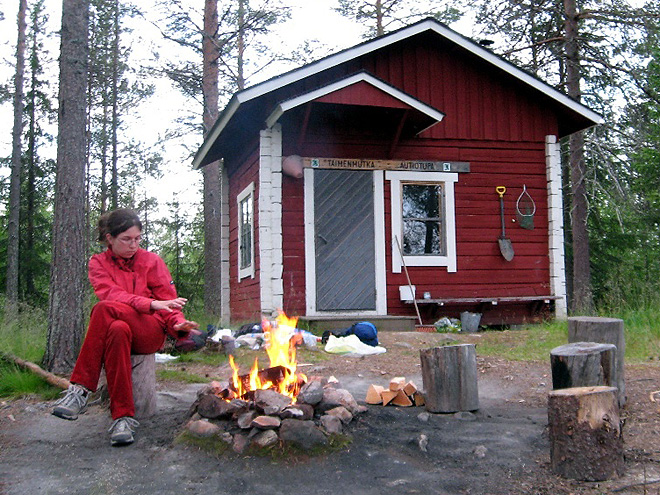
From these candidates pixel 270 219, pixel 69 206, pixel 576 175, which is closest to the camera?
pixel 69 206

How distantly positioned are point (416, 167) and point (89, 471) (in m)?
8.13

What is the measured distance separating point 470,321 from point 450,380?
635 cm

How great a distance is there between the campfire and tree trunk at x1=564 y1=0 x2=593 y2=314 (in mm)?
10946

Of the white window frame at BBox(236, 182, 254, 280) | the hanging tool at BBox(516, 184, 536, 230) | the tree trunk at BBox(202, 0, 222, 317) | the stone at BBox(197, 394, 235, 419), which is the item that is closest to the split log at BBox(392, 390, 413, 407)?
the stone at BBox(197, 394, 235, 419)

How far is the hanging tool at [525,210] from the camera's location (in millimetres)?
11148

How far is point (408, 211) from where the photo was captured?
426 inches

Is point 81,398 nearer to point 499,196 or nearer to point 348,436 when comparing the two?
point 348,436

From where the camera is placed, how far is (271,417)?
3.78 m

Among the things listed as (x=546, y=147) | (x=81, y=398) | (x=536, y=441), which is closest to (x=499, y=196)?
(x=546, y=147)

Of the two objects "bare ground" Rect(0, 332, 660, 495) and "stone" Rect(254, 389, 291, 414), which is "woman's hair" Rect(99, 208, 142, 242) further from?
"stone" Rect(254, 389, 291, 414)

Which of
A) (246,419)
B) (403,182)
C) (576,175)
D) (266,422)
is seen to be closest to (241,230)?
(403,182)

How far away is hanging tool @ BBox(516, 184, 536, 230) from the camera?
36.6ft

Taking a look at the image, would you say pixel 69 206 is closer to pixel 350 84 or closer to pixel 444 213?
pixel 350 84

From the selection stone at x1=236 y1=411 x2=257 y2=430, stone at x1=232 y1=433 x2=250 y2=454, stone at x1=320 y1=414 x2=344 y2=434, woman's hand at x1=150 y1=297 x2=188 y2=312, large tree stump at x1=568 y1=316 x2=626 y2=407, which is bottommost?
stone at x1=232 y1=433 x2=250 y2=454
